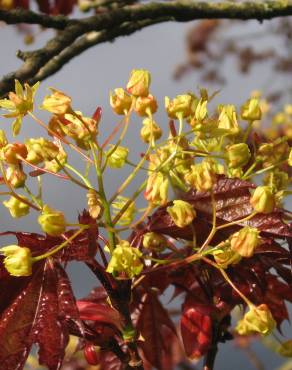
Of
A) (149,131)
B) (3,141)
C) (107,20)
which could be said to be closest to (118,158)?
(149,131)

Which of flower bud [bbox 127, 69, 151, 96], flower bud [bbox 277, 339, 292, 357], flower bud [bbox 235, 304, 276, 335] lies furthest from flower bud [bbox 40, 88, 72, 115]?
flower bud [bbox 277, 339, 292, 357]

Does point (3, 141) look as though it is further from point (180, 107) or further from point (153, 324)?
point (153, 324)

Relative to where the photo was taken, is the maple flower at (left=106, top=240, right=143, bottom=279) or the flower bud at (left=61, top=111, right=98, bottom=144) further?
the flower bud at (left=61, top=111, right=98, bottom=144)

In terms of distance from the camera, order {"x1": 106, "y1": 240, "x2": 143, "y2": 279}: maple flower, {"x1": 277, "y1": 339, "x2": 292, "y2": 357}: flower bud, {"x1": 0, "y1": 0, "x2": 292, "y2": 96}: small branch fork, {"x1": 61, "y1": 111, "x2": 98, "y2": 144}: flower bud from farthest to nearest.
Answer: {"x1": 0, "y1": 0, "x2": 292, "y2": 96}: small branch fork
{"x1": 277, "y1": 339, "x2": 292, "y2": 357}: flower bud
{"x1": 61, "y1": 111, "x2": 98, "y2": 144}: flower bud
{"x1": 106, "y1": 240, "x2": 143, "y2": 279}: maple flower

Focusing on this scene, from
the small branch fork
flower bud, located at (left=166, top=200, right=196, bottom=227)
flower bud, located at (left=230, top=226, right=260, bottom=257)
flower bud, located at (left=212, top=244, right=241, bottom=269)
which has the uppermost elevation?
the small branch fork

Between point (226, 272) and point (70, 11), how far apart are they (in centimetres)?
230

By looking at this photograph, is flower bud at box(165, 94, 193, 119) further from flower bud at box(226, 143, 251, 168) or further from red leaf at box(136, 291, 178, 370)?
red leaf at box(136, 291, 178, 370)

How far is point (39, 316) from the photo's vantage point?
0.98 m

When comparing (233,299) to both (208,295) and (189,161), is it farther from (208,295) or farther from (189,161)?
(189,161)

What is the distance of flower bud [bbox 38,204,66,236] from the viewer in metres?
0.95

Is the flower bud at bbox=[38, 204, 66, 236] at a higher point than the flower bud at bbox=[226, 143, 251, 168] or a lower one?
lower

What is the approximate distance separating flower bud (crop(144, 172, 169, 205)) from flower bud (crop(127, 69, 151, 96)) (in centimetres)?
16

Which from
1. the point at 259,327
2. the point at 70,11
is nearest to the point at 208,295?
the point at 259,327

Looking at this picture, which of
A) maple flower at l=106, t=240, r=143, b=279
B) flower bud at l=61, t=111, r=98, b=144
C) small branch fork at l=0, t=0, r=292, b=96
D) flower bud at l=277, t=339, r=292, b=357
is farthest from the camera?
small branch fork at l=0, t=0, r=292, b=96
